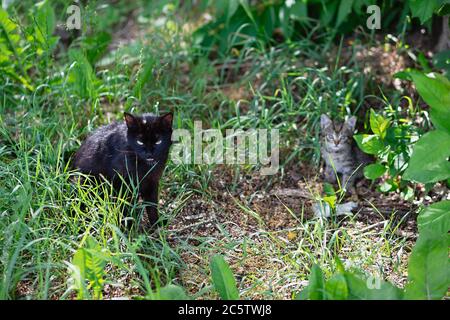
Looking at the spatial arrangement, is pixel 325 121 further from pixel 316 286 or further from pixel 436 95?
pixel 316 286

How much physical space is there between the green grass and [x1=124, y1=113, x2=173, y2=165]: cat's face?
10.6 inches

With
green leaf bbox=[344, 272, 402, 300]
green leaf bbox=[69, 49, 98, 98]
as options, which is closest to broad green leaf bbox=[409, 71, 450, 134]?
green leaf bbox=[344, 272, 402, 300]

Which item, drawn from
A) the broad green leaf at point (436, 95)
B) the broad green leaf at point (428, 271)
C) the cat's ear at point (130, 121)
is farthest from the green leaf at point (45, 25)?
the broad green leaf at point (428, 271)

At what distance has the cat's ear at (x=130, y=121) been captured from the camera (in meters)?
3.53

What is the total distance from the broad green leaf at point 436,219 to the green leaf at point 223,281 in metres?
0.93

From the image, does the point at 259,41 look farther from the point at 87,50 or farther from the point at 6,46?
the point at 6,46

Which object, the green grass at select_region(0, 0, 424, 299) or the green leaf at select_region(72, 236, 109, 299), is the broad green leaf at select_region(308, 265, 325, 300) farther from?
the green leaf at select_region(72, 236, 109, 299)

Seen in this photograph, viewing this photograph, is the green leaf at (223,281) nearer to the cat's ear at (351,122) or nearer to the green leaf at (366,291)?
the green leaf at (366,291)

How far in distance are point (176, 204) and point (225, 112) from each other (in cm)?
105

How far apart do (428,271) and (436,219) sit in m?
0.40

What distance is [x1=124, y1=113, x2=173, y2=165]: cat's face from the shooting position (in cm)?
357

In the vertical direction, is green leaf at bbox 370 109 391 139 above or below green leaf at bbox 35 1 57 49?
below

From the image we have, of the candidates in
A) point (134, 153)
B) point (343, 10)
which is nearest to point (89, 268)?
point (134, 153)
